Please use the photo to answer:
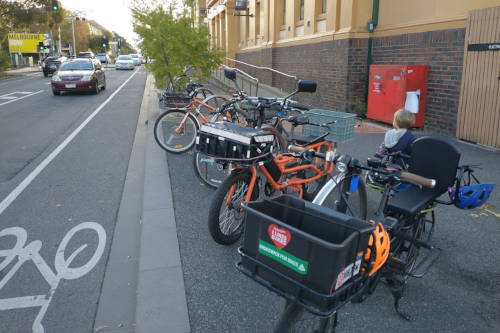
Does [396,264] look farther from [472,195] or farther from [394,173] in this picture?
[472,195]

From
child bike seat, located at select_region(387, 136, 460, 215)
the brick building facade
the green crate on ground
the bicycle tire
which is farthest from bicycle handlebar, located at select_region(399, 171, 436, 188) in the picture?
the brick building facade

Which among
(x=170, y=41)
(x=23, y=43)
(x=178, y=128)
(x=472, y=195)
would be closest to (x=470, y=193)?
(x=472, y=195)

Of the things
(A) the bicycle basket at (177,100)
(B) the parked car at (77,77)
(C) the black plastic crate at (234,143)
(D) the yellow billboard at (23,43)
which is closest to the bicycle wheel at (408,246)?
(C) the black plastic crate at (234,143)

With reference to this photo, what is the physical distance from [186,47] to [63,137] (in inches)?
167

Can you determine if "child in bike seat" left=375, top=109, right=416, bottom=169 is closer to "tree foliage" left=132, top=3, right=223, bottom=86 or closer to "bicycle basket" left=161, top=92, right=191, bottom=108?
"bicycle basket" left=161, top=92, right=191, bottom=108

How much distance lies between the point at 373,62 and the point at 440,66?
272 cm

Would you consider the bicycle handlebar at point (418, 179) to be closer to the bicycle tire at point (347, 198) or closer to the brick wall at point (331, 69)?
the bicycle tire at point (347, 198)

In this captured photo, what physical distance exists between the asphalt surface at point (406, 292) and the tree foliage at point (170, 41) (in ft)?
27.1

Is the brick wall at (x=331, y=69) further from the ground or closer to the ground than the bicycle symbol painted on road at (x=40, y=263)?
further from the ground

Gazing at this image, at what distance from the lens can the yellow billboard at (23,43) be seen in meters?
54.4

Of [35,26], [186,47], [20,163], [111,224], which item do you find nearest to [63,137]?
[20,163]

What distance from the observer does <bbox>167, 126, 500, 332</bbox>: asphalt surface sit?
3.09m

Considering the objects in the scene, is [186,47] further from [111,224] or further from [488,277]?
[488,277]

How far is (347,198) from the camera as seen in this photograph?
339 centimetres
